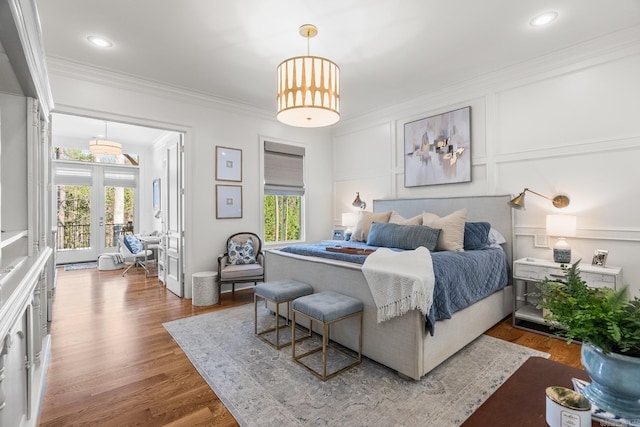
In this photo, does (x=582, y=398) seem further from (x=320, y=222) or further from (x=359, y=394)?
(x=320, y=222)

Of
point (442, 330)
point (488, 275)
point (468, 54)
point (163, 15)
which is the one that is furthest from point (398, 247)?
point (163, 15)

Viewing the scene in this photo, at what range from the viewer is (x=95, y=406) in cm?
Answer: 190

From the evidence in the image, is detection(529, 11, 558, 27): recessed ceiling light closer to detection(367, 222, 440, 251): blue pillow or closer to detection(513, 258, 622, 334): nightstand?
detection(367, 222, 440, 251): blue pillow

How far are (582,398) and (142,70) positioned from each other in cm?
456

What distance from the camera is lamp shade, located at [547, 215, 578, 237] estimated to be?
295 cm

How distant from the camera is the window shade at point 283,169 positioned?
5.09m

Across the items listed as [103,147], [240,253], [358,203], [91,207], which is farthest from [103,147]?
[358,203]

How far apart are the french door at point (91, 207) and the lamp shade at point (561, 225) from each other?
8465 mm

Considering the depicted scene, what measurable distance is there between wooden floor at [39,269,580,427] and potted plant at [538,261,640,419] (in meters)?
1.74

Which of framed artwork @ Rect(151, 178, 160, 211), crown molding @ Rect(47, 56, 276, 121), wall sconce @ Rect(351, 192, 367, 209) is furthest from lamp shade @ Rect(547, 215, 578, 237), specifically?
framed artwork @ Rect(151, 178, 160, 211)

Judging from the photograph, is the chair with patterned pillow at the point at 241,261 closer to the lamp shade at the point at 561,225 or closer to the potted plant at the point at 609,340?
the lamp shade at the point at 561,225

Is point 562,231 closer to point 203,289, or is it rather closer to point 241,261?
point 241,261

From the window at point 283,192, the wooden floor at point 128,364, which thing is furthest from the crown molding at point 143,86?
the wooden floor at point 128,364

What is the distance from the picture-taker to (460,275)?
2.53m
